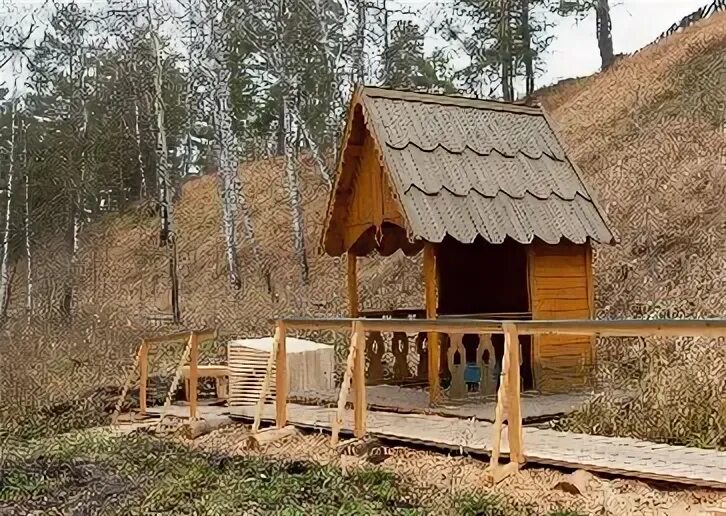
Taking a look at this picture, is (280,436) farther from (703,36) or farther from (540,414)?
(703,36)

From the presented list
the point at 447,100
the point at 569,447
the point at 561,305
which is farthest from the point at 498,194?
the point at 569,447

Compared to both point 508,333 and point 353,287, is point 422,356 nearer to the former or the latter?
point 353,287

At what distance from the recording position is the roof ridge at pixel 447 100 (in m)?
10.7

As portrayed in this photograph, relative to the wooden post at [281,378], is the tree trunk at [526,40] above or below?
above

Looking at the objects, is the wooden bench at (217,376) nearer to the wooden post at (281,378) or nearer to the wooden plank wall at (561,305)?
the wooden post at (281,378)

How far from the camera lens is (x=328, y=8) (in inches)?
938

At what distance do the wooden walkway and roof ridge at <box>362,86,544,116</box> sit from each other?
403 centimetres

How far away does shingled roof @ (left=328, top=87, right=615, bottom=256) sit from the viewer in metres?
9.77

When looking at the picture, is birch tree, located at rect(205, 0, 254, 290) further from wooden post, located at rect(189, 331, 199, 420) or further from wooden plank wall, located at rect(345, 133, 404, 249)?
wooden post, located at rect(189, 331, 199, 420)

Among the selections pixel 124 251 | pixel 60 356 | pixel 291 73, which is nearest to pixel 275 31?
pixel 291 73

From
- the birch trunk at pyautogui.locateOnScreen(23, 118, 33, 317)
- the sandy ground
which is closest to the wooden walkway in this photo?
the sandy ground

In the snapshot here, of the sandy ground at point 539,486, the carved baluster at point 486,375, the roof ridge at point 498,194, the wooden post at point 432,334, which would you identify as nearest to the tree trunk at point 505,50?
the roof ridge at point 498,194

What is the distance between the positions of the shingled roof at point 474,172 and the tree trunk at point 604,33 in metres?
21.9

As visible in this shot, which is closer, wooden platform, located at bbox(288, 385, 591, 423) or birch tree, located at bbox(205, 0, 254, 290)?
wooden platform, located at bbox(288, 385, 591, 423)
